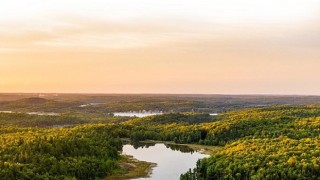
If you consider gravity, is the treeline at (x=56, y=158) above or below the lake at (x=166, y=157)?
above

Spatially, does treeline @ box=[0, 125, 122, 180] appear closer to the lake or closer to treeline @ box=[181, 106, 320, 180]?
the lake

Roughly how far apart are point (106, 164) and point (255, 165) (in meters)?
28.0

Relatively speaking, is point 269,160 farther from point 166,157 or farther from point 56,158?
point 56,158

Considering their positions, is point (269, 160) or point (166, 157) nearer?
point (269, 160)

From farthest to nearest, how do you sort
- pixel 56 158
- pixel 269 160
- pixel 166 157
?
1. pixel 166 157
2. pixel 56 158
3. pixel 269 160

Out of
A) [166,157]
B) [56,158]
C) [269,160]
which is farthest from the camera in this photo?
[166,157]

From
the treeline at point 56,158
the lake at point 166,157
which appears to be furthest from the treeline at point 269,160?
the treeline at point 56,158

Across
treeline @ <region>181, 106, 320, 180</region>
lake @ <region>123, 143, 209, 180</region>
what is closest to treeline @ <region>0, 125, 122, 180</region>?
lake @ <region>123, 143, 209, 180</region>

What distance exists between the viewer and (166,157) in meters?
98.6

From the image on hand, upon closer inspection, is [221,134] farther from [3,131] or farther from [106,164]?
[3,131]

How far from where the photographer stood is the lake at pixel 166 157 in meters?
79.1

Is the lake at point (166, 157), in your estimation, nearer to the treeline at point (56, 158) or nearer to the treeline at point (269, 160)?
the treeline at point (269, 160)

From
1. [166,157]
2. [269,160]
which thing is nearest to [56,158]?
[166,157]

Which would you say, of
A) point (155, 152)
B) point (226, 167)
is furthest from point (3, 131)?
point (226, 167)
